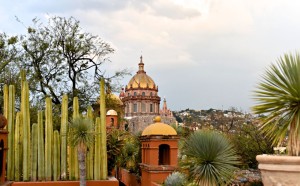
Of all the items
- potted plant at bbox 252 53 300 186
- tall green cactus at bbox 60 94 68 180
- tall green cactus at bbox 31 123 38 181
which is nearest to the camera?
potted plant at bbox 252 53 300 186

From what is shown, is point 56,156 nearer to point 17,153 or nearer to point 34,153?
point 34,153

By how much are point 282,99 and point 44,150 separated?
9.90 m

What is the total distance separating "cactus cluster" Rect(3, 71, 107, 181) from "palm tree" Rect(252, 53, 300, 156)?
8853mm

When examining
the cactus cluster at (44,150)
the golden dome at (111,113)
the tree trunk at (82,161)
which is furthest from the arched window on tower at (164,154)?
the golden dome at (111,113)

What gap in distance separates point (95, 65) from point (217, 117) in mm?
19819

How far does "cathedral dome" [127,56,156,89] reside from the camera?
68562mm

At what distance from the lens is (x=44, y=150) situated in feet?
42.8

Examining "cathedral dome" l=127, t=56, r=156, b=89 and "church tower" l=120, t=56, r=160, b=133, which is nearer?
"church tower" l=120, t=56, r=160, b=133

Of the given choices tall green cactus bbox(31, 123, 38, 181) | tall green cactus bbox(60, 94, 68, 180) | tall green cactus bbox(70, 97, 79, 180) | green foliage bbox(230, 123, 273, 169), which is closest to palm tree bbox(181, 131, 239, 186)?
tall green cactus bbox(70, 97, 79, 180)

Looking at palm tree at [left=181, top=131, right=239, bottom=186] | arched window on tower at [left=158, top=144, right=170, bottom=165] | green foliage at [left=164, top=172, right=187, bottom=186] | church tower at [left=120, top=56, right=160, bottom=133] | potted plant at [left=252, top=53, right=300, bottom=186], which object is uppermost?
church tower at [left=120, top=56, right=160, bottom=133]

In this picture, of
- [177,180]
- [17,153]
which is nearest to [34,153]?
[17,153]

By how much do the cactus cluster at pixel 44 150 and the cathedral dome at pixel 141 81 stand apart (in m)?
54.7

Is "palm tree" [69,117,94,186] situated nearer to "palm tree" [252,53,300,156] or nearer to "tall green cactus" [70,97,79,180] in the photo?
"tall green cactus" [70,97,79,180]

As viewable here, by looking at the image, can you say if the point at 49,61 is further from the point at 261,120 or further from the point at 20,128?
→ the point at 261,120
